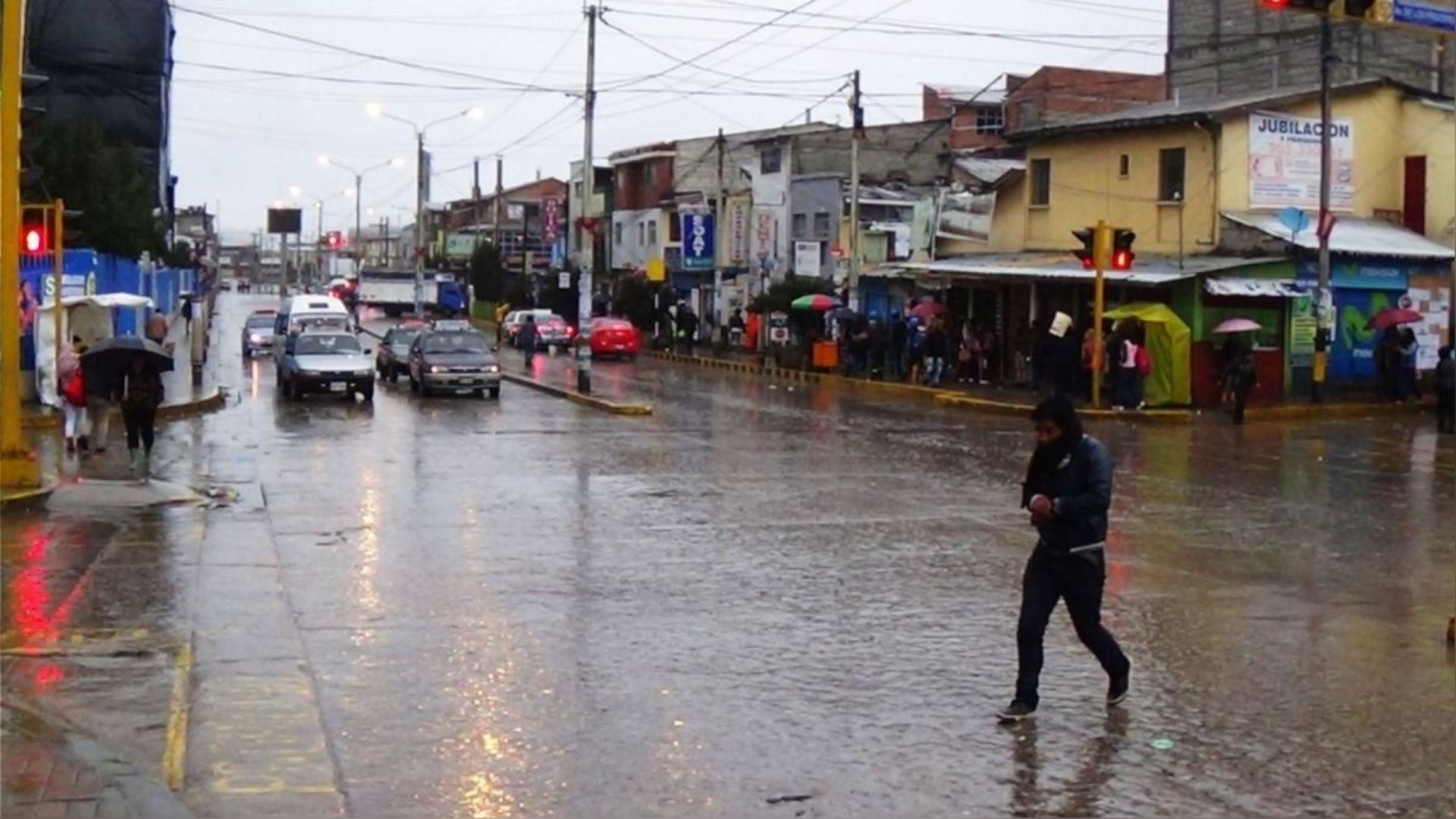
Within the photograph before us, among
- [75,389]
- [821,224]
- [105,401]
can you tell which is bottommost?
[105,401]

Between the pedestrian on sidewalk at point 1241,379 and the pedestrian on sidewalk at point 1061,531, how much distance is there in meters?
25.1

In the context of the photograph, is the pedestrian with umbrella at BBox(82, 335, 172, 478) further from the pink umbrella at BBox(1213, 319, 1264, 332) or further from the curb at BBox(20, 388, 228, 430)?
the pink umbrella at BBox(1213, 319, 1264, 332)

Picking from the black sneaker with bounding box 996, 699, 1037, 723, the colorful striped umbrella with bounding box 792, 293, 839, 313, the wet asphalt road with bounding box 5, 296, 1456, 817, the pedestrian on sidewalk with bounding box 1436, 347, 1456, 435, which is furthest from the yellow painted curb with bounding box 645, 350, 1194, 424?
the black sneaker with bounding box 996, 699, 1037, 723

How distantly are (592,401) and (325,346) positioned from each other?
20.6ft

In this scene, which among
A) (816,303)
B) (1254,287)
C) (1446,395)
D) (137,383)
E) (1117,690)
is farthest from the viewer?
(816,303)

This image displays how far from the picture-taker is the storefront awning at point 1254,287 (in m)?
37.1

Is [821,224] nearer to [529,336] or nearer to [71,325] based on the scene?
[529,336]

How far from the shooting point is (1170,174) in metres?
41.2

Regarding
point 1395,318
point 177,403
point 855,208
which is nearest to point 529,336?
point 855,208

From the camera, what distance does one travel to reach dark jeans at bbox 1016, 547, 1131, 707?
32.4 feet

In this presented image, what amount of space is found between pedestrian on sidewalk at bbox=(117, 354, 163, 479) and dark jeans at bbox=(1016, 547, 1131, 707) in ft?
47.6

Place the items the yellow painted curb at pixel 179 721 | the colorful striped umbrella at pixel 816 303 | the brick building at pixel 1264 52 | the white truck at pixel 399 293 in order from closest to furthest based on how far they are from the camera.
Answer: the yellow painted curb at pixel 179 721, the colorful striped umbrella at pixel 816 303, the brick building at pixel 1264 52, the white truck at pixel 399 293

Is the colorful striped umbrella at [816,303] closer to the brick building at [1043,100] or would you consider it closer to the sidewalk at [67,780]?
the brick building at [1043,100]

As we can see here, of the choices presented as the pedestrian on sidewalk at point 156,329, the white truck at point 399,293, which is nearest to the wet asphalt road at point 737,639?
the pedestrian on sidewalk at point 156,329
